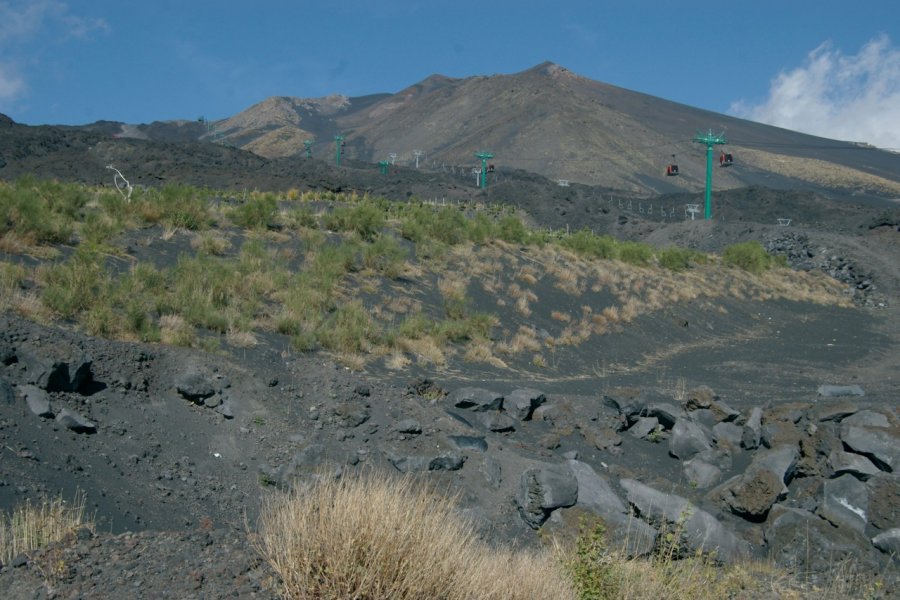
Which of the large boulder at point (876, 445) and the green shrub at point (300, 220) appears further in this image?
the green shrub at point (300, 220)

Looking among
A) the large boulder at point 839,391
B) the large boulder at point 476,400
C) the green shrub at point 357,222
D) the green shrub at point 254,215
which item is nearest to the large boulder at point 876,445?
the large boulder at point 476,400

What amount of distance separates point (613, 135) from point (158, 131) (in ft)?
354

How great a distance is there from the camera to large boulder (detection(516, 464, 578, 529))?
902cm

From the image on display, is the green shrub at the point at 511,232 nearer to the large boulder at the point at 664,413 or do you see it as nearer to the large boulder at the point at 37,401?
the large boulder at the point at 664,413

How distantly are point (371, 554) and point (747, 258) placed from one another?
48783 mm

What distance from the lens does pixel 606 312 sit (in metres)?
27.8

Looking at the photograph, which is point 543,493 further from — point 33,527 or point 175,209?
point 175,209

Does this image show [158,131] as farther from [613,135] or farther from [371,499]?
[371,499]

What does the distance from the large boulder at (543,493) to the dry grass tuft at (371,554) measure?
3.88m

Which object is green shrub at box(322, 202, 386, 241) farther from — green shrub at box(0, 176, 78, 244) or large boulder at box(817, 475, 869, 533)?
large boulder at box(817, 475, 869, 533)

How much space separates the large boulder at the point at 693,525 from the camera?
8.62m

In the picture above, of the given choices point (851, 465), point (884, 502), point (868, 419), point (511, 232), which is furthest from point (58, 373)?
point (511, 232)

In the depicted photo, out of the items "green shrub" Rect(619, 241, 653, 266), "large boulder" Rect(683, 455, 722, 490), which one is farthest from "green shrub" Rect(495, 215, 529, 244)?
"large boulder" Rect(683, 455, 722, 490)

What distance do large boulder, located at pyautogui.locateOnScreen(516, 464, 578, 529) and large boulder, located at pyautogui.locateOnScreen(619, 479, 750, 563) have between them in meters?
0.76
